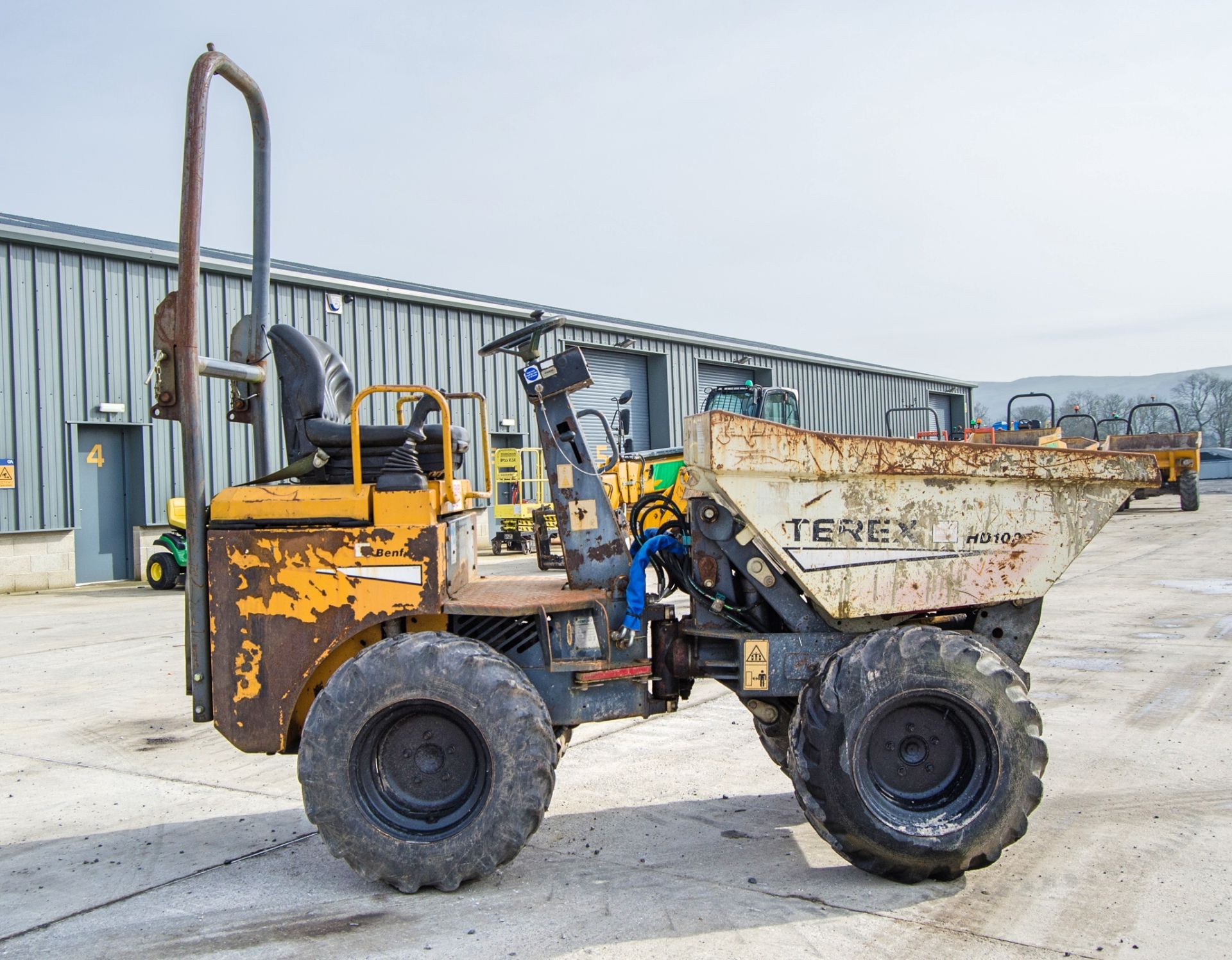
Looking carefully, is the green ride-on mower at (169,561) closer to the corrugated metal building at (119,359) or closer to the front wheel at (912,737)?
the corrugated metal building at (119,359)

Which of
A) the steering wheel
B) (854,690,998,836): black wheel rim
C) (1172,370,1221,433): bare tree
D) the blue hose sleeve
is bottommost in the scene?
(854,690,998,836): black wheel rim

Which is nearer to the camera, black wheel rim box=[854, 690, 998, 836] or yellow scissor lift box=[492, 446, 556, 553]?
black wheel rim box=[854, 690, 998, 836]

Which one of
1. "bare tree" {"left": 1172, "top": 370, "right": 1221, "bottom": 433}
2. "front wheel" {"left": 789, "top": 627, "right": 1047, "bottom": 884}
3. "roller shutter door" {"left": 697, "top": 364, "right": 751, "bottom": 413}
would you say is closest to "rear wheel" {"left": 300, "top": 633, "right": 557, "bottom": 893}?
"front wheel" {"left": 789, "top": 627, "right": 1047, "bottom": 884}

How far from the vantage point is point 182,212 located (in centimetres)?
432

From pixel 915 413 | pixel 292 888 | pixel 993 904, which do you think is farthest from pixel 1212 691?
pixel 915 413

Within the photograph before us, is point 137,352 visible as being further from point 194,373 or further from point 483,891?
point 483,891

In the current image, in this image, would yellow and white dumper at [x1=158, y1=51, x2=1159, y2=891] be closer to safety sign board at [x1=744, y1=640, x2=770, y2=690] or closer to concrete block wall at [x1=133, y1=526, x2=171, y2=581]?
safety sign board at [x1=744, y1=640, x2=770, y2=690]

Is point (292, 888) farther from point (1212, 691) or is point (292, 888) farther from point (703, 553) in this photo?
point (1212, 691)

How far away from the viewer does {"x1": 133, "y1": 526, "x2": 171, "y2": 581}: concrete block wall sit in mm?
17188

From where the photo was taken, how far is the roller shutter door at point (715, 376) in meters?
29.2

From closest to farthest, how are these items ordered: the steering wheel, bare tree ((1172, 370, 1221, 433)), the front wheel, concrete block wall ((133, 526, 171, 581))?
the front wheel, the steering wheel, concrete block wall ((133, 526, 171, 581)), bare tree ((1172, 370, 1221, 433))

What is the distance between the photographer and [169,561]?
51.9 feet

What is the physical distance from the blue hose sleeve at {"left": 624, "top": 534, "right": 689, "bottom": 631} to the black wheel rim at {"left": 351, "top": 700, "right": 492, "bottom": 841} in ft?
2.64

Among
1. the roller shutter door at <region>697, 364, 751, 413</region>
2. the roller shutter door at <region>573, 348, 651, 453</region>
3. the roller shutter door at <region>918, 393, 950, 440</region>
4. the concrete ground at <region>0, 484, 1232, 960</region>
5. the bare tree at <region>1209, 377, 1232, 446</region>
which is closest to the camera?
the concrete ground at <region>0, 484, 1232, 960</region>
